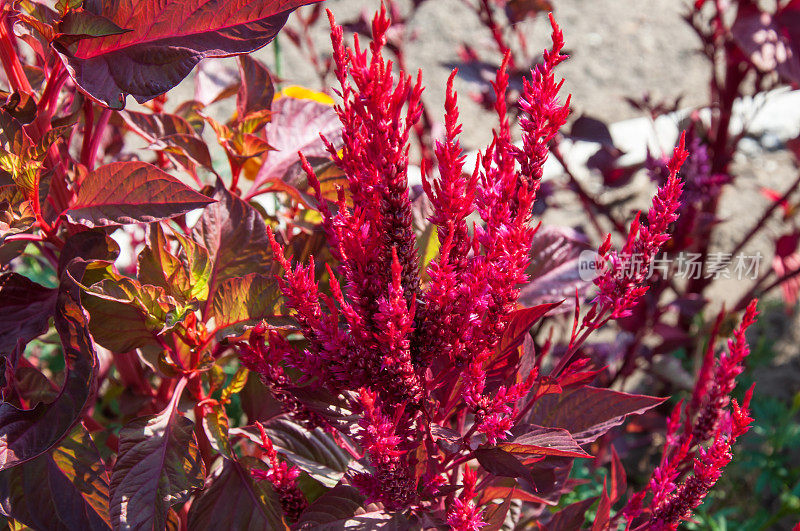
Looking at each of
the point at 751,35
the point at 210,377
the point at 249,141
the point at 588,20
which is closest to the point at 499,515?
the point at 210,377

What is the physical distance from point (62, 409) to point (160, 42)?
396mm

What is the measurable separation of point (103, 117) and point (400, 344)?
0.55m

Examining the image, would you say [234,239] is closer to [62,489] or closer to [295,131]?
[295,131]

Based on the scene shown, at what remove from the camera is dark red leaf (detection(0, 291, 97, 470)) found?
2.27ft

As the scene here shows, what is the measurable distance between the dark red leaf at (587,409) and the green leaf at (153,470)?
0.41 m

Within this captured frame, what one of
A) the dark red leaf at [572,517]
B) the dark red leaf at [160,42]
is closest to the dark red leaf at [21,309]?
the dark red leaf at [160,42]

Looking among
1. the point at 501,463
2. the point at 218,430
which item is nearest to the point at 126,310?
the point at 218,430

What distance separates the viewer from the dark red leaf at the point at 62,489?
799mm

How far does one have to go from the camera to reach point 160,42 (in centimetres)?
69

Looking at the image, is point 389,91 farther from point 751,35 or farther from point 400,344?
point 751,35

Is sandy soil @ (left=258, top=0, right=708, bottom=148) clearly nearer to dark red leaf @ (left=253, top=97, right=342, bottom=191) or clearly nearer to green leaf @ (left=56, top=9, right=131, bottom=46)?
dark red leaf @ (left=253, top=97, right=342, bottom=191)

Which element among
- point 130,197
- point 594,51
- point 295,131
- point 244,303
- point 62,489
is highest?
point 594,51

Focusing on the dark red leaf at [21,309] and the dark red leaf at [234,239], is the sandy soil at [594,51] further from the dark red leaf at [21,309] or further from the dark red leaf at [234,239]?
the dark red leaf at [21,309]

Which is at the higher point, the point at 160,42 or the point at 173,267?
the point at 160,42
